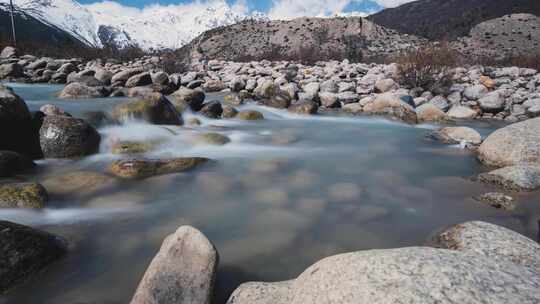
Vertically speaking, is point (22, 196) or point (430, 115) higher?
point (430, 115)

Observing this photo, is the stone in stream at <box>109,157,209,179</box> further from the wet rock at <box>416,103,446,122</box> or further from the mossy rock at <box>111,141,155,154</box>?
the wet rock at <box>416,103,446,122</box>

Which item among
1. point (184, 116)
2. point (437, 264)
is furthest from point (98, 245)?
point (184, 116)

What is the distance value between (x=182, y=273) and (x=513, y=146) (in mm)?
6082

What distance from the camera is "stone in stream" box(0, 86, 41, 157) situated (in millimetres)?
5449

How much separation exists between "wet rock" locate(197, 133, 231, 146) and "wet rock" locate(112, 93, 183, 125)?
1490 mm

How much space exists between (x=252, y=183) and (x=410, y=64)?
38.9ft

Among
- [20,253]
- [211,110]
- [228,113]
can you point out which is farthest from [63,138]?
[228,113]

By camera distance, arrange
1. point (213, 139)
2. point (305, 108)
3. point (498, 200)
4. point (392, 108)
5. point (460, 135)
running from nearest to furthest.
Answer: point (498, 200) < point (213, 139) < point (460, 135) < point (392, 108) < point (305, 108)

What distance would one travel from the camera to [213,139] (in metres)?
7.31

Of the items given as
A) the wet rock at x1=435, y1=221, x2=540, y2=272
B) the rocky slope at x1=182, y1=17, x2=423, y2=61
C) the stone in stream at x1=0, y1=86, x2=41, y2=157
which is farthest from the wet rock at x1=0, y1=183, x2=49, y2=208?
the rocky slope at x1=182, y1=17, x2=423, y2=61

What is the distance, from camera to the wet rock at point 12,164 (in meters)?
4.57

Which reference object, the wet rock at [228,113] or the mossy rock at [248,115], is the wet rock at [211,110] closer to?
the wet rock at [228,113]

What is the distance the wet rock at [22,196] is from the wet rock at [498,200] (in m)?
5.70

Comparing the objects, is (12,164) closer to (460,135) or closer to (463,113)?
(460,135)
